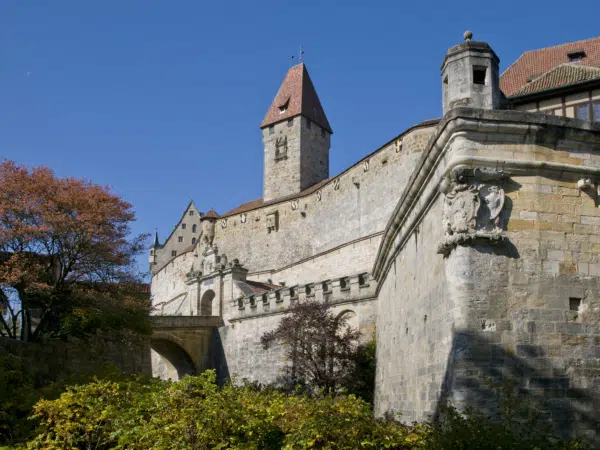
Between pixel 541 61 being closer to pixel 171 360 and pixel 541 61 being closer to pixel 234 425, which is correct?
pixel 171 360

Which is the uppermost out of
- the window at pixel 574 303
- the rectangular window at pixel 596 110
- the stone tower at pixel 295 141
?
the stone tower at pixel 295 141

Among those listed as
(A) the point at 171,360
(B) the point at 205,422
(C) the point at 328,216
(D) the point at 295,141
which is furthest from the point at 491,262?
(D) the point at 295,141

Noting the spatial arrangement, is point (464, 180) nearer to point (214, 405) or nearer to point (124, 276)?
point (214, 405)

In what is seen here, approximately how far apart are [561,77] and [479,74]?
1714 cm

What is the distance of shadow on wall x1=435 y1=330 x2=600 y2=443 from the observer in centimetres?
699

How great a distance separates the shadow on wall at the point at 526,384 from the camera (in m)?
6.99

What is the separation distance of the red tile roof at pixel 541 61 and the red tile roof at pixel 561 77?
4.15 ft

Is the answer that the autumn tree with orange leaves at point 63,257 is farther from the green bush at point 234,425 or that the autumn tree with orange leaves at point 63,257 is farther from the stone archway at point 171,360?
the stone archway at point 171,360

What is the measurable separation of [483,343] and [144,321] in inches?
561

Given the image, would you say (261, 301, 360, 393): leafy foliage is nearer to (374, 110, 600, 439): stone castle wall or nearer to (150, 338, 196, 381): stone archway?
(150, 338, 196, 381): stone archway

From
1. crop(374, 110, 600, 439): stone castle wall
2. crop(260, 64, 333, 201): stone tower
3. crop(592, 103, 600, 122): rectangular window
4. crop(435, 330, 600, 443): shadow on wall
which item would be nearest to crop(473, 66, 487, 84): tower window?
crop(374, 110, 600, 439): stone castle wall

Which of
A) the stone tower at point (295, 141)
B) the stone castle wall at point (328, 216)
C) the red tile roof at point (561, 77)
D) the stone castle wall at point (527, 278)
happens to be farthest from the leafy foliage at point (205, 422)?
the stone tower at point (295, 141)

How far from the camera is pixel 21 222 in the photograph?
17.9m

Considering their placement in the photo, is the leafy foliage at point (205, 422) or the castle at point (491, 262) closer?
the leafy foliage at point (205, 422)
